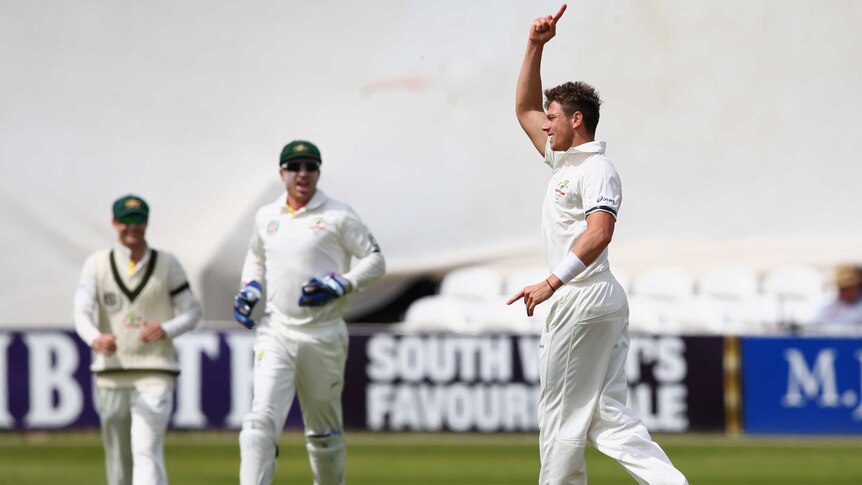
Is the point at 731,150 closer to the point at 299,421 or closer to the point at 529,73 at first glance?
the point at 299,421

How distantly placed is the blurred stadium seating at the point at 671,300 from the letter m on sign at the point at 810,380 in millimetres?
564

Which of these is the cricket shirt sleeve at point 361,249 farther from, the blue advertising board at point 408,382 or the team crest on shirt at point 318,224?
the blue advertising board at point 408,382

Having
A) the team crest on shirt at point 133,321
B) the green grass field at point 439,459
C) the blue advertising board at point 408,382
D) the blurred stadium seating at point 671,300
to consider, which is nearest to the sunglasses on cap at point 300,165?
the team crest on shirt at point 133,321

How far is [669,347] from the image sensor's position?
460 inches

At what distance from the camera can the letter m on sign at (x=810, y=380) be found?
11.6 meters

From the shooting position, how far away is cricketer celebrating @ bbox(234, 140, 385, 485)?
6.82 m

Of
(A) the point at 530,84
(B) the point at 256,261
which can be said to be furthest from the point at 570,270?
(B) the point at 256,261

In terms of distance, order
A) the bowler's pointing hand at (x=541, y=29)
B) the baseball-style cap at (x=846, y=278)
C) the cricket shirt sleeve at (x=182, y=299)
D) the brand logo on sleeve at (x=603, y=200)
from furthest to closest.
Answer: the baseball-style cap at (x=846, y=278), the cricket shirt sleeve at (x=182, y=299), the bowler's pointing hand at (x=541, y=29), the brand logo on sleeve at (x=603, y=200)

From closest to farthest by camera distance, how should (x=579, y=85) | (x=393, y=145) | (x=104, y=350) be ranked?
Answer: (x=579, y=85), (x=104, y=350), (x=393, y=145)

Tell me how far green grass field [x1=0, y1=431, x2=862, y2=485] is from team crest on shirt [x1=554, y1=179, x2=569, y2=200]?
→ 3541 millimetres

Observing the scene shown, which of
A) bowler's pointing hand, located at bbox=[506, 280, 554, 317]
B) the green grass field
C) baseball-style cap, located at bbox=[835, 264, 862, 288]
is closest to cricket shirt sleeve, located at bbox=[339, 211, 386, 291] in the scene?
bowler's pointing hand, located at bbox=[506, 280, 554, 317]

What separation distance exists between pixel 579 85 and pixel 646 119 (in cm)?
1070

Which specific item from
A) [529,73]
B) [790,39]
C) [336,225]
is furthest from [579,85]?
[790,39]

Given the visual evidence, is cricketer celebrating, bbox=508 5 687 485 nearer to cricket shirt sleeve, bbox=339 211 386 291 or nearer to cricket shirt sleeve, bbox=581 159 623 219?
cricket shirt sleeve, bbox=581 159 623 219
